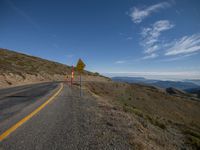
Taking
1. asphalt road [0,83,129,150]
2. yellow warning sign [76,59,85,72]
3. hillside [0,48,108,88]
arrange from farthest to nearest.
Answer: hillside [0,48,108,88], yellow warning sign [76,59,85,72], asphalt road [0,83,129,150]

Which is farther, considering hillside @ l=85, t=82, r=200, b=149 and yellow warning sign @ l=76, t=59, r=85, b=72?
yellow warning sign @ l=76, t=59, r=85, b=72

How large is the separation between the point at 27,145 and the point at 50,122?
5.18 ft

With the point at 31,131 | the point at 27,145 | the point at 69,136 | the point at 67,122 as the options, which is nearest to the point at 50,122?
the point at 67,122

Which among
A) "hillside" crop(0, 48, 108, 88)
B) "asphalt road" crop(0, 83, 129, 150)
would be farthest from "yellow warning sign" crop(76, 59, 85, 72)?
"hillside" crop(0, 48, 108, 88)

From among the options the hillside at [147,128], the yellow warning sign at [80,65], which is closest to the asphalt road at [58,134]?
the hillside at [147,128]

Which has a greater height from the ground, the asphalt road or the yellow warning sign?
the yellow warning sign

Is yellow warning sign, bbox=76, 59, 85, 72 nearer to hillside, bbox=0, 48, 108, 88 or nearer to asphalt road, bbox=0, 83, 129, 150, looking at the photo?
asphalt road, bbox=0, 83, 129, 150

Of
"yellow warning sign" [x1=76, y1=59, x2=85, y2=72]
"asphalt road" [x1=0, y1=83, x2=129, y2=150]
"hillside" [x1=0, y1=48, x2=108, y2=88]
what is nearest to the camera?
"asphalt road" [x1=0, y1=83, x2=129, y2=150]

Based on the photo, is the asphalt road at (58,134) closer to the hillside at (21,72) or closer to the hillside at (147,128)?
the hillside at (147,128)

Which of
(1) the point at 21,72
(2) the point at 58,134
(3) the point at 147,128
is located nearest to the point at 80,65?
(3) the point at 147,128

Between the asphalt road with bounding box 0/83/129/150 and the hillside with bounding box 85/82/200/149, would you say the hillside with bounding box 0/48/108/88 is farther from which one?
the asphalt road with bounding box 0/83/129/150

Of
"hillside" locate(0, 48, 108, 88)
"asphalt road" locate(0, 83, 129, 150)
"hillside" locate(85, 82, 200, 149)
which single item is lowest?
"hillside" locate(85, 82, 200, 149)

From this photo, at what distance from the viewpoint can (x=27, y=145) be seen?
3207 mm

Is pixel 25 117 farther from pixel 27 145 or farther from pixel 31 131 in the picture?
pixel 27 145
